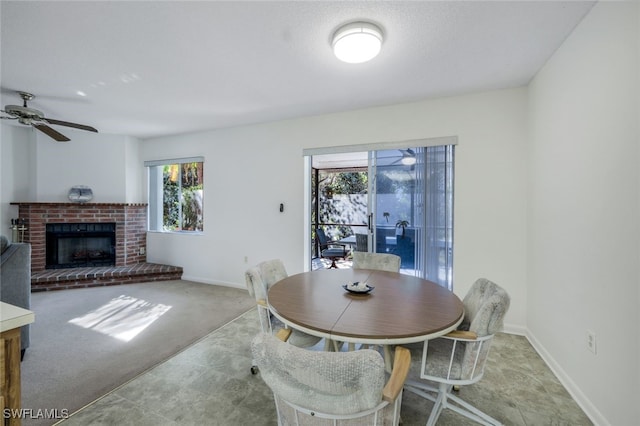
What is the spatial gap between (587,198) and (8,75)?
4.86 metres

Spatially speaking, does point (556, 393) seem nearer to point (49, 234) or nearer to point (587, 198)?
point (587, 198)

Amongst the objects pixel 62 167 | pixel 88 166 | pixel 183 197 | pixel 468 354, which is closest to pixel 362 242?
pixel 468 354

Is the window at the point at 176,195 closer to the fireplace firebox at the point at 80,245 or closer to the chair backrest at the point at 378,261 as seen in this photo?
the fireplace firebox at the point at 80,245

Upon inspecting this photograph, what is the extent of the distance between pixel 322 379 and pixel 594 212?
195 centimetres

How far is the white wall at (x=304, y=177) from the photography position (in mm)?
2783

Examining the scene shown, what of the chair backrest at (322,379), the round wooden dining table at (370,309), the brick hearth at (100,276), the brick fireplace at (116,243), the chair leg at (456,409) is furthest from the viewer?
the brick fireplace at (116,243)

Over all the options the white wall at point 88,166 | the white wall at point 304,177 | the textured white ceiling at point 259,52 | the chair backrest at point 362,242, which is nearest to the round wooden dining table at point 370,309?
the white wall at point 304,177

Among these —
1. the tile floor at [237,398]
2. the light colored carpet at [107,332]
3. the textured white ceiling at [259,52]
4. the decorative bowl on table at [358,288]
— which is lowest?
the tile floor at [237,398]

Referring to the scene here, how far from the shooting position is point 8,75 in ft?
8.28

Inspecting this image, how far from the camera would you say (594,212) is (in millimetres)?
1654

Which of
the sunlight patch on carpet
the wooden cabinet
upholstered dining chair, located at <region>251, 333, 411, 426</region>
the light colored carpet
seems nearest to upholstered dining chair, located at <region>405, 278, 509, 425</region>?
upholstered dining chair, located at <region>251, 333, 411, 426</region>

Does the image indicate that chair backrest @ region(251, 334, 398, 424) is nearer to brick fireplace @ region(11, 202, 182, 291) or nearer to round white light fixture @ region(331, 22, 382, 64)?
round white light fixture @ region(331, 22, 382, 64)

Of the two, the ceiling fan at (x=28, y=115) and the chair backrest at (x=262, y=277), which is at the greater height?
the ceiling fan at (x=28, y=115)

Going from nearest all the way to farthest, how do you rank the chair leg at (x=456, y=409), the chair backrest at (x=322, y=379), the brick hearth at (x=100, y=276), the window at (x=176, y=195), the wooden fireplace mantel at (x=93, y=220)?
the chair backrest at (x=322, y=379)
the chair leg at (x=456, y=409)
the brick hearth at (x=100, y=276)
the wooden fireplace mantel at (x=93, y=220)
the window at (x=176, y=195)
